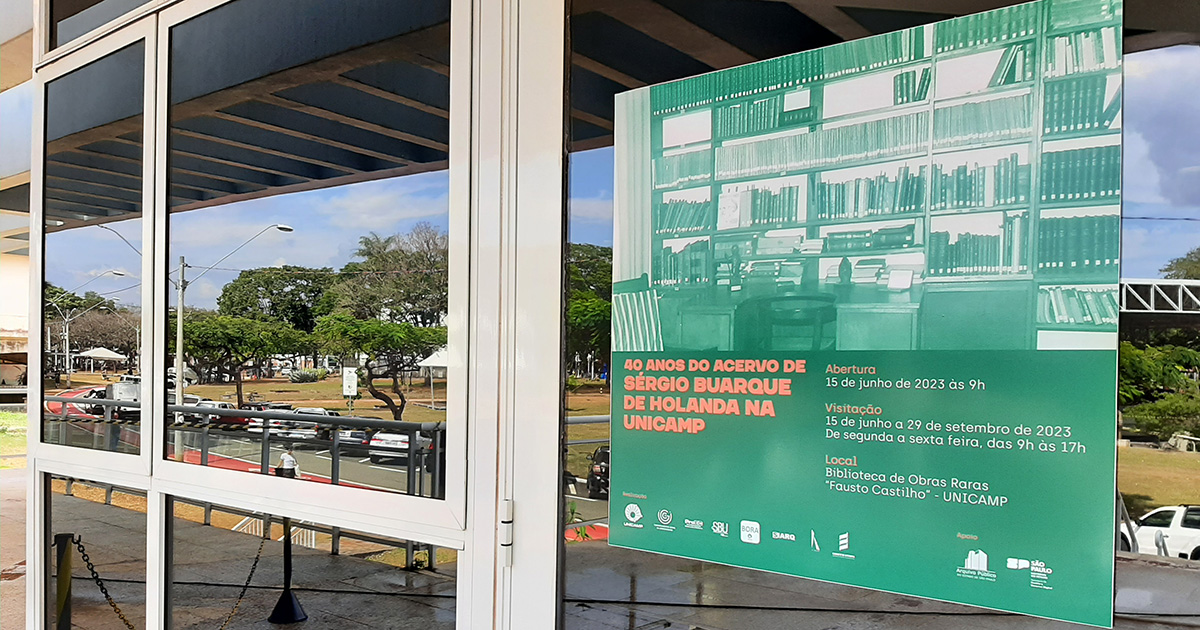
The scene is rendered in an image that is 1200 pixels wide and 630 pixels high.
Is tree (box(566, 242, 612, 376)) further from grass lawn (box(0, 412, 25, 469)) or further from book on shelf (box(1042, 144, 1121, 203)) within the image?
grass lawn (box(0, 412, 25, 469))

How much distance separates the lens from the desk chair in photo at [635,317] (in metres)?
1.41

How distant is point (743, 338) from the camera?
1.30 metres

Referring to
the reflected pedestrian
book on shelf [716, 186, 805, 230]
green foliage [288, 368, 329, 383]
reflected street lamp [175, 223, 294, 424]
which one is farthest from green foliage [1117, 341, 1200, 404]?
reflected street lamp [175, 223, 294, 424]

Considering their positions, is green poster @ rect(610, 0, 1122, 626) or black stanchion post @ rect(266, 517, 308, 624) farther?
black stanchion post @ rect(266, 517, 308, 624)

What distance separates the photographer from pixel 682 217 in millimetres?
1384

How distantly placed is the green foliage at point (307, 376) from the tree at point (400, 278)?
6.9 inches

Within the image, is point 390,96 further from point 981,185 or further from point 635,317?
point 981,185

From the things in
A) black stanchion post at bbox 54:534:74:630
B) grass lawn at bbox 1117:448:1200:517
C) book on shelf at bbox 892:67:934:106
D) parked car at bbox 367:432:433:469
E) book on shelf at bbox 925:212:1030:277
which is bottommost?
black stanchion post at bbox 54:534:74:630

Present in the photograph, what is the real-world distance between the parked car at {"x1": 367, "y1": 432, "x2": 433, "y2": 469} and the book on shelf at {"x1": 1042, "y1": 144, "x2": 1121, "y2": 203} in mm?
1225

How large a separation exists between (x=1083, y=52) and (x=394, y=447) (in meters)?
1.43

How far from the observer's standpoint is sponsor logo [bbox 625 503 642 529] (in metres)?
1.42

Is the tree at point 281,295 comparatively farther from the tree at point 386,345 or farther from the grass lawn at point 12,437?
the grass lawn at point 12,437

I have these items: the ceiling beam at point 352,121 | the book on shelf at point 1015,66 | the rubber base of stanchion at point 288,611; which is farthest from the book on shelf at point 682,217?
the rubber base of stanchion at point 288,611

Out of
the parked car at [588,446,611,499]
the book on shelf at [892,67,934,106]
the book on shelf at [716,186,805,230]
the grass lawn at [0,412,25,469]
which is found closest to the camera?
the book on shelf at [892,67,934,106]
